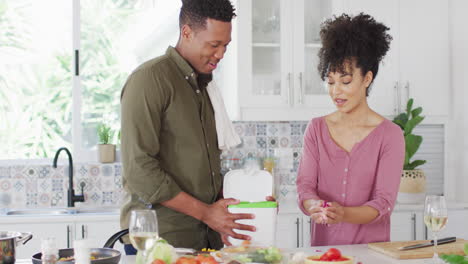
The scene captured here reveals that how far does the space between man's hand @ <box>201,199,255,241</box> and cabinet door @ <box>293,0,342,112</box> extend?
1938mm

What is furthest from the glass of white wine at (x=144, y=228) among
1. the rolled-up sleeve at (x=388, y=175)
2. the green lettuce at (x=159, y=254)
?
the rolled-up sleeve at (x=388, y=175)

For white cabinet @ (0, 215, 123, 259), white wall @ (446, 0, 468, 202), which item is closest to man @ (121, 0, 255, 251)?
white cabinet @ (0, 215, 123, 259)

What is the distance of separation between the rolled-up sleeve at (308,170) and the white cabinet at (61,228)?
1505mm

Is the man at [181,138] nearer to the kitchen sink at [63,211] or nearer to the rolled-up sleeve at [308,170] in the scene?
the rolled-up sleeve at [308,170]

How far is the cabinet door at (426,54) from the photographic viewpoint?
14.1 feet

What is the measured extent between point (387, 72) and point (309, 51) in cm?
57

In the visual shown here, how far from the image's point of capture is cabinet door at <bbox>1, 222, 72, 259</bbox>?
3619mm

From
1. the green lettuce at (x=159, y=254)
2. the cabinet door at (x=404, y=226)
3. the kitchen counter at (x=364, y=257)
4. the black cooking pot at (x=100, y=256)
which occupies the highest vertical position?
the green lettuce at (x=159, y=254)

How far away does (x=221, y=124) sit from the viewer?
8.27ft

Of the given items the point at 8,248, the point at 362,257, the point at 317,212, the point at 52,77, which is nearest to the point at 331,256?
the point at 362,257

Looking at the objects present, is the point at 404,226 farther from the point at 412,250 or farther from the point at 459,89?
the point at 412,250

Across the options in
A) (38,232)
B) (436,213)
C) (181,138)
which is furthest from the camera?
(38,232)

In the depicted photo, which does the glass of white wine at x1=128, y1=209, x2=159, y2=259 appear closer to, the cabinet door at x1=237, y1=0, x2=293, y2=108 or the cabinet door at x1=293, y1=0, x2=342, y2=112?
the cabinet door at x1=237, y1=0, x2=293, y2=108

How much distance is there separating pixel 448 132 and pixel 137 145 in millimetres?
2966
